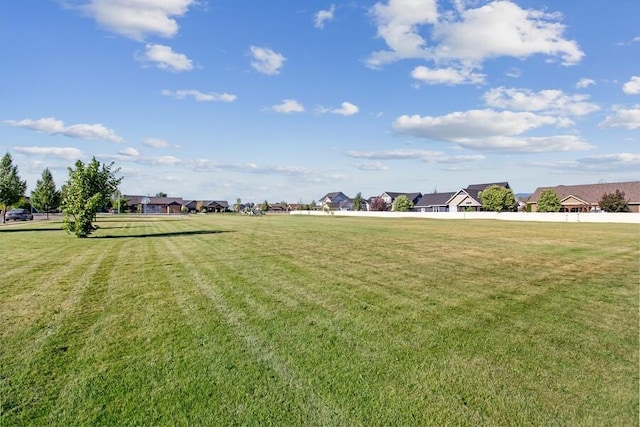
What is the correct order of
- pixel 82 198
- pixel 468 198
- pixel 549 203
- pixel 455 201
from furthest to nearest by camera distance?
pixel 455 201, pixel 468 198, pixel 549 203, pixel 82 198

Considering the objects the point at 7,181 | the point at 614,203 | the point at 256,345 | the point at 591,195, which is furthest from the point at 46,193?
the point at 591,195

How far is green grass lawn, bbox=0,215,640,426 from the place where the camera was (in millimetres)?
3885

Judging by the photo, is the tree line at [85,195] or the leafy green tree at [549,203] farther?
the leafy green tree at [549,203]

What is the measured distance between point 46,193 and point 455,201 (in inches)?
3155

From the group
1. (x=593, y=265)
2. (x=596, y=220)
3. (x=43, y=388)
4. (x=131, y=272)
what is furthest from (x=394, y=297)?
(x=596, y=220)

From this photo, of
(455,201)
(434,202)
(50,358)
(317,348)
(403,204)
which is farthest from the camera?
(434,202)

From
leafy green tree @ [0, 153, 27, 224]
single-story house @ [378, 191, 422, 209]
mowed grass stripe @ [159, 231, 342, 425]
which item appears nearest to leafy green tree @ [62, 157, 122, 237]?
mowed grass stripe @ [159, 231, 342, 425]

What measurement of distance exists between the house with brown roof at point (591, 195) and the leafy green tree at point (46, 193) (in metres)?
80.8

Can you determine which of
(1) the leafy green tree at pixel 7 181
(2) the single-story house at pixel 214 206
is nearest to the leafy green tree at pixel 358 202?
(2) the single-story house at pixel 214 206

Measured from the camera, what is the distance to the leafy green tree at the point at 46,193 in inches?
2391

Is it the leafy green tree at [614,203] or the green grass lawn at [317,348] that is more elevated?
the leafy green tree at [614,203]

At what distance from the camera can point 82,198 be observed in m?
21.4

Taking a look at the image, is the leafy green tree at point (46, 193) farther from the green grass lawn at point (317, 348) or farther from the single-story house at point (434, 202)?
the single-story house at point (434, 202)

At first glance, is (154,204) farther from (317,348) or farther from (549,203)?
(317,348)
